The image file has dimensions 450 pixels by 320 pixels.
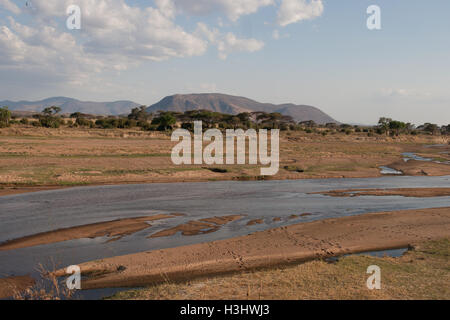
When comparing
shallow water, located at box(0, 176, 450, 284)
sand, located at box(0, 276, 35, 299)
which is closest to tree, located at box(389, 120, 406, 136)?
shallow water, located at box(0, 176, 450, 284)

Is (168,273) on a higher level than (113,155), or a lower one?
lower

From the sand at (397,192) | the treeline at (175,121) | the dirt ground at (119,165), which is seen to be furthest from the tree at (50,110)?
the sand at (397,192)

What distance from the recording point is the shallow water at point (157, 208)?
11.3 m

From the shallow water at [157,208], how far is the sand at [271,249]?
3.15 feet

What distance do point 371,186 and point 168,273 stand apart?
20411 millimetres

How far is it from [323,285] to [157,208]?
11109 mm

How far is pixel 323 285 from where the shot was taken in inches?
303

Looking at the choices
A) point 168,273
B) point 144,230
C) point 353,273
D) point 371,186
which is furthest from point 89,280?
point 371,186

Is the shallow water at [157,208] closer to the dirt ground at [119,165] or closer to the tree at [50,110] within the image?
the dirt ground at [119,165]

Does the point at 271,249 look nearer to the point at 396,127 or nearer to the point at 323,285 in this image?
the point at 323,285

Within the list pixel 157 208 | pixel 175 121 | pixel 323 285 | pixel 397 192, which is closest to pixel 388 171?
pixel 397 192

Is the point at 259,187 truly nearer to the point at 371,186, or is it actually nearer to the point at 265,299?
the point at 371,186
